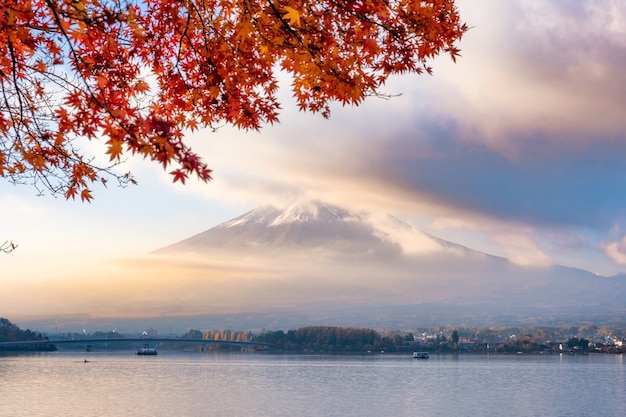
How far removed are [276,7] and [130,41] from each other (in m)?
3.57

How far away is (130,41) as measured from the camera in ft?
32.2

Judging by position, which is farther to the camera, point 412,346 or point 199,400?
point 412,346

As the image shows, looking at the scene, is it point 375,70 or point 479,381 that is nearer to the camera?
point 375,70

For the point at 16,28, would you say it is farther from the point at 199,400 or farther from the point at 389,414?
the point at 199,400

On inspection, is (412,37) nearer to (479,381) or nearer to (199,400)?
(199,400)

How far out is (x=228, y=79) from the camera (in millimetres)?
9391

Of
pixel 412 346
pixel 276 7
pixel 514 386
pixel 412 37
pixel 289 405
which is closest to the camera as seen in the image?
pixel 276 7

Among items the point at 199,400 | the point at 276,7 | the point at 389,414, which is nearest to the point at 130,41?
the point at 276,7

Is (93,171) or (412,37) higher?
(412,37)

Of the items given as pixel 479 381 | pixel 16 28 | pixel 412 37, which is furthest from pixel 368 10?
pixel 479 381

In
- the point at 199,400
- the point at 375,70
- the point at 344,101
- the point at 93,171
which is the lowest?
the point at 199,400

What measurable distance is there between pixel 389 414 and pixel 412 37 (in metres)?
39.8

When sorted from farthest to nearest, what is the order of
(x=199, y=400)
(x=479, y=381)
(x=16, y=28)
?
(x=479, y=381)
(x=199, y=400)
(x=16, y=28)

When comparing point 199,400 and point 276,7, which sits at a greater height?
point 276,7
